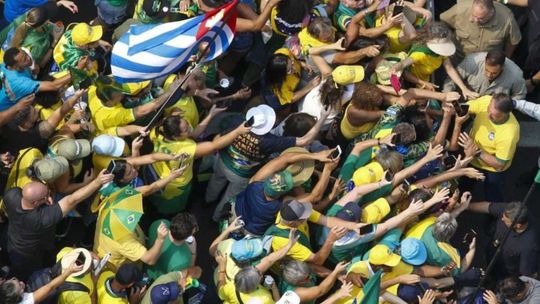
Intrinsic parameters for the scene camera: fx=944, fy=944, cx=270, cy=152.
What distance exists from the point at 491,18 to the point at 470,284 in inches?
136

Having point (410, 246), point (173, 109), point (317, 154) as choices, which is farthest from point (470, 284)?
point (173, 109)

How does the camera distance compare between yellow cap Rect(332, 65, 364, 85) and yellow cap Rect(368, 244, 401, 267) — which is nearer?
yellow cap Rect(368, 244, 401, 267)

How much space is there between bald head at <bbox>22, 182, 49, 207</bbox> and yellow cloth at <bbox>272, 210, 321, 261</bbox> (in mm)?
2303

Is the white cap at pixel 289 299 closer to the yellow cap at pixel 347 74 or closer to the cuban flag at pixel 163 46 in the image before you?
the cuban flag at pixel 163 46

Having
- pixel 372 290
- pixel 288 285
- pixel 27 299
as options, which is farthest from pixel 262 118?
pixel 27 299

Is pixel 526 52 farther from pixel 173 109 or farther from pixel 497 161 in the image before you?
pixel 173 109

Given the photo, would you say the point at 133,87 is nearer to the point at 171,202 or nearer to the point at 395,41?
the point at 171,202

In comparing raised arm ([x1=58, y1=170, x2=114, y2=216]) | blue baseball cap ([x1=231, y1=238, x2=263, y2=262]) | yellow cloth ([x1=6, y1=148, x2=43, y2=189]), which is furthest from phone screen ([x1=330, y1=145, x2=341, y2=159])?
yellow cloth ([x1=6, y1=148, x2=43, y2=189])

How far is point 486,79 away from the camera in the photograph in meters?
11.1

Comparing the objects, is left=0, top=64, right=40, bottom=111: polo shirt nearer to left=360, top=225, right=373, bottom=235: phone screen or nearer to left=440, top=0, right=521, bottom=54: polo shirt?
left=360, top=225, right=373, bottom=235: phone screen

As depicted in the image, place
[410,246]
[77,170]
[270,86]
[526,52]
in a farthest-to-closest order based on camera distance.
→ [526,52]
[270,86]
[77,170]
[410,246]

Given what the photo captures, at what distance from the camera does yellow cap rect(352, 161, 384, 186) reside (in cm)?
980

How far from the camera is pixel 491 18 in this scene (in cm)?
1143

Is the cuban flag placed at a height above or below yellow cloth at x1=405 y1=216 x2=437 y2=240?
above
